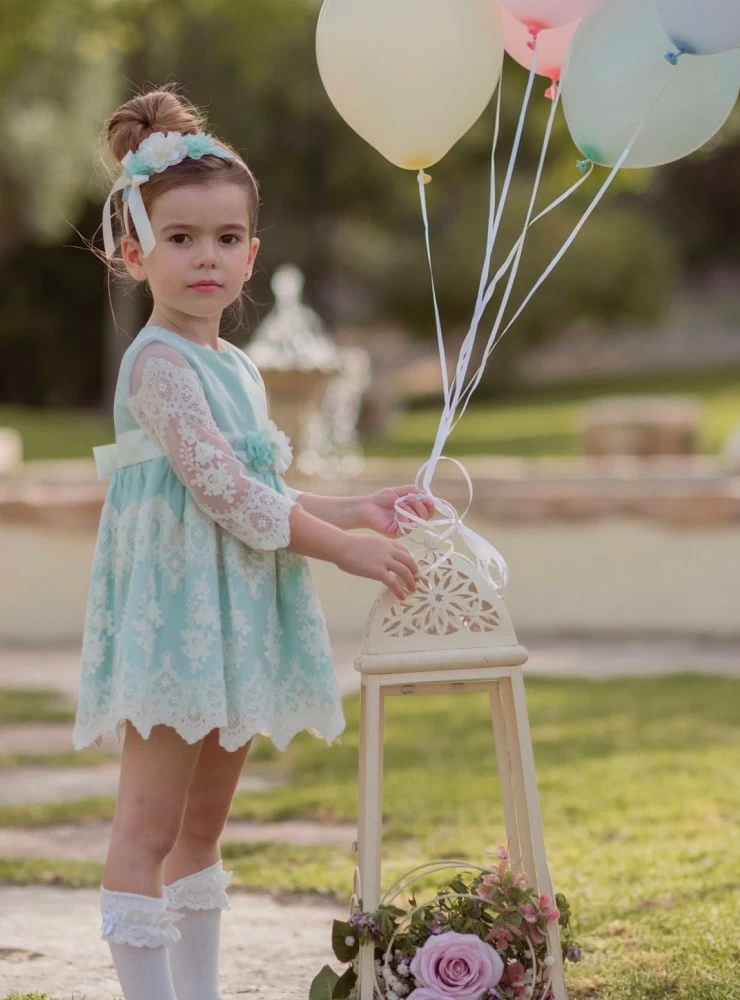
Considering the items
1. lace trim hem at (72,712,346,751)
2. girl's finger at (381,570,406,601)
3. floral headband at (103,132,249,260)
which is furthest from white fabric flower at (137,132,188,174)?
lace trim hem at (72,712,346,751)

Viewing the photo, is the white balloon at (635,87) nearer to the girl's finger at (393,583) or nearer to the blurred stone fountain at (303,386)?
the girl's finger at (393,583)

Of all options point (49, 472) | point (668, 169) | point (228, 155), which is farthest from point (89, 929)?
point (668, 169)

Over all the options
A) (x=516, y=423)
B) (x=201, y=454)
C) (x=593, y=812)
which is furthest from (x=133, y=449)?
(x=516, y=423)

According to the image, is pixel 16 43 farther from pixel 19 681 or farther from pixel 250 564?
pixel 250 564

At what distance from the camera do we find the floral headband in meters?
2.00

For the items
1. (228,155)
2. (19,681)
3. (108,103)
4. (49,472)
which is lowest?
(228,155)

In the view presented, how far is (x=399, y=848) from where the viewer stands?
3.22 meters

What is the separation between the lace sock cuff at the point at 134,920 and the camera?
1941 mm

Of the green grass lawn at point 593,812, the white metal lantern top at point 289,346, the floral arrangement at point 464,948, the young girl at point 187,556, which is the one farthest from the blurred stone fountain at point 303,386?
the floral arrangement at point 464,948

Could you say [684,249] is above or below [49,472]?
above

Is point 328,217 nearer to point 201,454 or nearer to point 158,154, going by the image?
point 158,154

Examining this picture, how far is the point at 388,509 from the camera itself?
2088mm

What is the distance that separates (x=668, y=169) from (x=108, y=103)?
10.3m

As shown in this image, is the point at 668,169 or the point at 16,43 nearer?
the point at 16,43
